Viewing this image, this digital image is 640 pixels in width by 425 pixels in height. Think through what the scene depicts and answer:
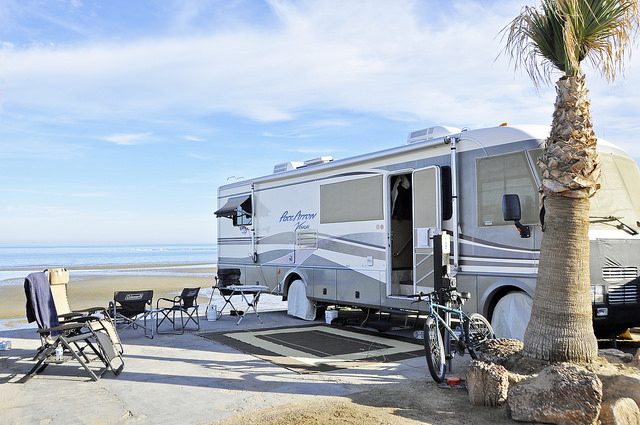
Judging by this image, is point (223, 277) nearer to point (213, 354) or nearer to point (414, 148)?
point (213, 354)

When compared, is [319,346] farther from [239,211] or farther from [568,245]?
[239,211]

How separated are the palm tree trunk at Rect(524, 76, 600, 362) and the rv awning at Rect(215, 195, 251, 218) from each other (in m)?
7.57

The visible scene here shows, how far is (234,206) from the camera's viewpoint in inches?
476

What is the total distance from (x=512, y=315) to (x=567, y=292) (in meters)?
1.87

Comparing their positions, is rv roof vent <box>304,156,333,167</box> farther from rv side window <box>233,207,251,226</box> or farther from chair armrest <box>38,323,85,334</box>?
chair armrest <box>38,323,85,334</box>

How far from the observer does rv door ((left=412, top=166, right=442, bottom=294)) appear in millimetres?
7688

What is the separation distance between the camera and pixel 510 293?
6.87 metres

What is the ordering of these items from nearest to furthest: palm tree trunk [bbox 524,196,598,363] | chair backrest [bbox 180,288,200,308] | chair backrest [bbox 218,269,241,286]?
palm tree trunk [bbox 524,196,598,363] → chair backrest [bbox 180,288,200,308] → chair backrest [bbox 218,269,241,286]

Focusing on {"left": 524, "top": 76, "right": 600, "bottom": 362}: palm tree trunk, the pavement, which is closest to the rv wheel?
the pavement

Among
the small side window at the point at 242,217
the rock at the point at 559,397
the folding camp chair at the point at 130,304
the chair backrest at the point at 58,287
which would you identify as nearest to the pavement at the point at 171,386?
Result: the chair backrest at the point at 58,287

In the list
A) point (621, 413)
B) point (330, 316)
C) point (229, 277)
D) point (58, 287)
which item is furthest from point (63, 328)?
point (229, 277)

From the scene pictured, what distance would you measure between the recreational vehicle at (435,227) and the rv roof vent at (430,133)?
0.06 feet

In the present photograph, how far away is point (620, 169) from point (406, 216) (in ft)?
10.5

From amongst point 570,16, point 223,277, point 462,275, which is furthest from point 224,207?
point 570,16
